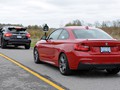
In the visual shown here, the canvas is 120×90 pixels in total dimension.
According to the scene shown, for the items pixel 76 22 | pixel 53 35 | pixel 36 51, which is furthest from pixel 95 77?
pixel 76 22

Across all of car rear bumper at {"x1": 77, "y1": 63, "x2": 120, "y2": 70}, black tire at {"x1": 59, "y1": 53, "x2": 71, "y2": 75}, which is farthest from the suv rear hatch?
car rear bumper at {"x1": 77, "y1": 63, "x2": 120, "y2": 70}

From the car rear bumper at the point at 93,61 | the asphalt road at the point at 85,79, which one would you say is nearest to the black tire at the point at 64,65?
the asphalt road at the point at 85,79

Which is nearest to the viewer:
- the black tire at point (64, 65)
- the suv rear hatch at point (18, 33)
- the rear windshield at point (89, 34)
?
the black tire at point (64, 65)

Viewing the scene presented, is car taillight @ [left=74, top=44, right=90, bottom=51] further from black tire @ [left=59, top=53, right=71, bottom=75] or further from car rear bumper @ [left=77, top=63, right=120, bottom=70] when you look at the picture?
black tire @ [left=59, top=53, right=71, bottom=75]

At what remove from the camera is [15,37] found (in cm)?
2405

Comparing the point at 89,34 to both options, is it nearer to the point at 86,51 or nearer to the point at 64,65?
the point at 86,51

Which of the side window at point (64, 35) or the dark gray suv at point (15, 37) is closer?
the side window at point (64, 35)

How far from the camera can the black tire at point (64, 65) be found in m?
10.8

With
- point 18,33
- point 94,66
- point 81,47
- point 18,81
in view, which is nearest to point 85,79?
point 94,66

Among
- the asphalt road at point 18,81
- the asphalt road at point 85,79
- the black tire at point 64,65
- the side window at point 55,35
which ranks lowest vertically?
the asphalt road at point 85,79

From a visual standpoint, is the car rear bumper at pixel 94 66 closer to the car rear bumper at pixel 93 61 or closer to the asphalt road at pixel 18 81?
the car rear bumper at pixel 93 61

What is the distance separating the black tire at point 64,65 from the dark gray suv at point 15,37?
42.4 ft

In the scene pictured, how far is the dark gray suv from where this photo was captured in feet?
78.6

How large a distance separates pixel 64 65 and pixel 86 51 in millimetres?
931
